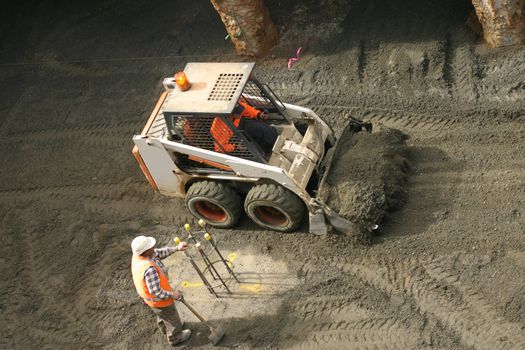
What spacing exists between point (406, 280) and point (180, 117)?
345 centimetres

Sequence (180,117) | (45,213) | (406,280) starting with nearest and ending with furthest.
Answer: (406,280) → (180,117) → (45,213)

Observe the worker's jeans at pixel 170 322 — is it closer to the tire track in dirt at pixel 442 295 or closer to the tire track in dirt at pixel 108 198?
the tire track in dirt at pixel 442 295

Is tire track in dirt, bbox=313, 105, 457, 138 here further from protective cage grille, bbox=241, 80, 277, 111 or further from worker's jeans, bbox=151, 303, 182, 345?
worker's jeans, bbox=151, 303, 182, 345

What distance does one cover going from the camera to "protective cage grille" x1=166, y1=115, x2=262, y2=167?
763 centimetres

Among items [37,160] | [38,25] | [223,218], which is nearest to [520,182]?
[223,218]

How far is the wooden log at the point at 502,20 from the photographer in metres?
9.16

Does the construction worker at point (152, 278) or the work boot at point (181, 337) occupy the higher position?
the construction worker at point (152, 278)

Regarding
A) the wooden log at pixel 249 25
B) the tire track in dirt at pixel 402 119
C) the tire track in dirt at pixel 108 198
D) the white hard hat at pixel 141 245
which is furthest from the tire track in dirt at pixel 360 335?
the wooden log at pixel 249 25

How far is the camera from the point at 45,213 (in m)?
Result: 9.40

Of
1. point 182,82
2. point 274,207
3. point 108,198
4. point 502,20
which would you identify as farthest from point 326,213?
point 502,20

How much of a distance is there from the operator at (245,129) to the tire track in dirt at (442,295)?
1.73 m

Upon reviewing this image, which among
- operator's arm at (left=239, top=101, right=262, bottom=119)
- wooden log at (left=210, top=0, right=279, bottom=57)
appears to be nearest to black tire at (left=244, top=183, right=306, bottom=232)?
operator's arm at (left=239, top=101, right=262, bottom=119)

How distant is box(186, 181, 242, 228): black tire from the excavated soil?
32cm

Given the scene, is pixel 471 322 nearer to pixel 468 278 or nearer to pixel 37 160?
pixel 468 278
